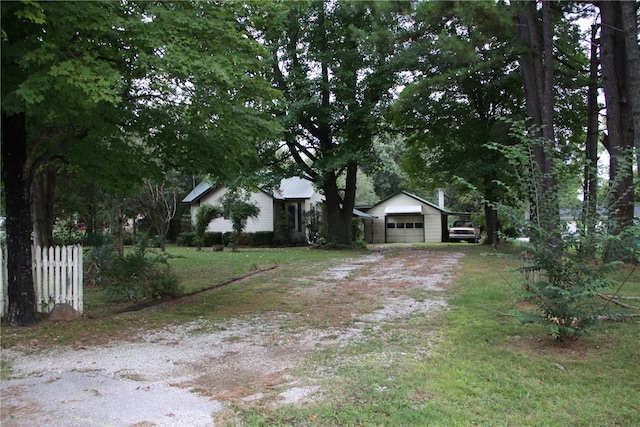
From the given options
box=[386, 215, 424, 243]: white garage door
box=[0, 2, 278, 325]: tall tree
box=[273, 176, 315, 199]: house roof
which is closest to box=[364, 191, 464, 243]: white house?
box=[386, 215, 424, 243]: white garage door

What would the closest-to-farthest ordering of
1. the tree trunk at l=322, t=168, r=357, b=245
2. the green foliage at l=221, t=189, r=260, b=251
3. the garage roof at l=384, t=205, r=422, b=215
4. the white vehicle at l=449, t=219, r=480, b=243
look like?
the tree trunk at l=322, t=168, r=357, b=245, the green foliage at l=221, t=189, r=260, b=251, the white vehicle at l=449, t=219, r=480, b=243, the garage roof at l=384, t=205, r=422, b=215

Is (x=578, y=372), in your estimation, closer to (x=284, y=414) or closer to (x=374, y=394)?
(x=374, y=394)

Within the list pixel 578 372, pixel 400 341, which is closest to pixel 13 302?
pixel 400 341

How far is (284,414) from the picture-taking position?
10.9ft

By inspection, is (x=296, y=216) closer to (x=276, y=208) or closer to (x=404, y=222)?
(x=276, y=208)

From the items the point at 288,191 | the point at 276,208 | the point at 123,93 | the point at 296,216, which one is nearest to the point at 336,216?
the point at 296,216

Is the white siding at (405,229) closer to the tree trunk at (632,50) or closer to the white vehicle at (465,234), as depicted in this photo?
the white vehicle at (465,234)

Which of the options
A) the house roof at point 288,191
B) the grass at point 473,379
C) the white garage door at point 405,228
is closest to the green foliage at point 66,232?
the house roof at point 288,191

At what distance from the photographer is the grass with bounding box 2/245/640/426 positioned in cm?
331

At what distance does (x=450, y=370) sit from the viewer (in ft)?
14.0

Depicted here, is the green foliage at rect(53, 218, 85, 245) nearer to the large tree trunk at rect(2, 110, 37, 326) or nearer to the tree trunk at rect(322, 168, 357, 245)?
the tree trunk at rect(322, 168, 357, 245)

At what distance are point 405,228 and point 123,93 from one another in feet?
109

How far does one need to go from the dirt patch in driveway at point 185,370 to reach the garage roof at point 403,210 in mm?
28855

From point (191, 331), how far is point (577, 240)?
188 inches
